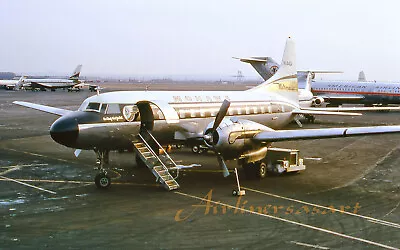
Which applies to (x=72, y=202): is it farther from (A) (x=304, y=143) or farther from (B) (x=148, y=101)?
(A) (x=304, y=143)

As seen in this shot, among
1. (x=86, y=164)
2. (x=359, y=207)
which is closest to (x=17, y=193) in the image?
(x=86, y=164)

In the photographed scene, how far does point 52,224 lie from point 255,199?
7210 millimetres

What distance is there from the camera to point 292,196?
17141 millimetres

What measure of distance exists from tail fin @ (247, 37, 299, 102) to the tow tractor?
22.8ft

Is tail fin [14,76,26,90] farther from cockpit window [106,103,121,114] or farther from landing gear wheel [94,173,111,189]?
landing gear wheel [94,173,111,189]

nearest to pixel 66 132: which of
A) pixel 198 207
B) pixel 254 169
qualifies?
pixel 198 207

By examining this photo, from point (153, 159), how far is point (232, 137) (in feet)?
10.8

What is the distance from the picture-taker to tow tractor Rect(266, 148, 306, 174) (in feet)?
68.5

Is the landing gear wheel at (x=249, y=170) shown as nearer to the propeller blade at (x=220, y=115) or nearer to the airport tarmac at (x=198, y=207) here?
the airport tarmac at (x=198, y=207)

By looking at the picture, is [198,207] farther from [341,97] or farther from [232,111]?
[341,97]

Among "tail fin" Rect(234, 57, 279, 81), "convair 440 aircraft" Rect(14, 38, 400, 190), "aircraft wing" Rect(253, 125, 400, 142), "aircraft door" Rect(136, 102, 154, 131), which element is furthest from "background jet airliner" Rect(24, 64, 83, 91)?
"aircraft wing" Rect(253, 125, 400, 142)

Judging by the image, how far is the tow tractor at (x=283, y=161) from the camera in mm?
20875

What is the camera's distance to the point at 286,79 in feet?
92.8

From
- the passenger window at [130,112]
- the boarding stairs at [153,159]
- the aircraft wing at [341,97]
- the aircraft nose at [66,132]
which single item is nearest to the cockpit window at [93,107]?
the passenger window at [130,112]
